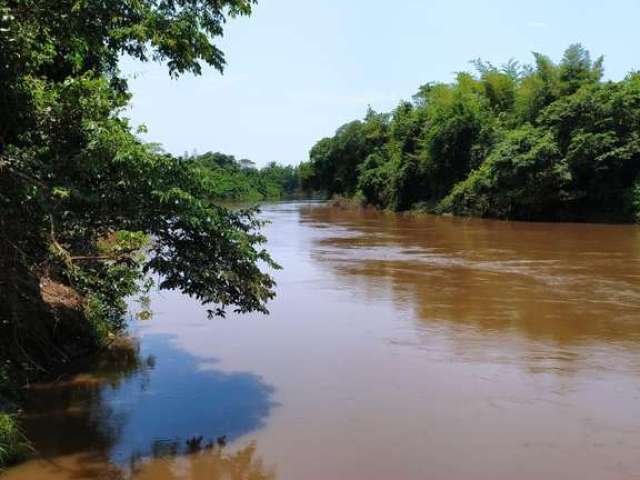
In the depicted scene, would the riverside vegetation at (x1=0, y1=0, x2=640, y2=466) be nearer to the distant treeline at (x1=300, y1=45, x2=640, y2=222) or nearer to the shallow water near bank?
the shallow water near bank

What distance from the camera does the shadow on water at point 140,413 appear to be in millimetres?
5891

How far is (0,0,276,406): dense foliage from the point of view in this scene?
18.0 feet

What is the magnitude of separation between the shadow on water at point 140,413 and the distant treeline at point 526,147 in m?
26.3

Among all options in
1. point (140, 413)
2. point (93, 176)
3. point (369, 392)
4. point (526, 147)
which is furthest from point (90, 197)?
point (526, 147)

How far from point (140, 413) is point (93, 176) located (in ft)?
8.54

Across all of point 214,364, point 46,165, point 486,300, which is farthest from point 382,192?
point 46,165

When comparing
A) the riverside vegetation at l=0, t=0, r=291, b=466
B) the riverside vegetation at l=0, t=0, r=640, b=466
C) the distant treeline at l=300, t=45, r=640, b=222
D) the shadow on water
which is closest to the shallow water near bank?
the shadow on water

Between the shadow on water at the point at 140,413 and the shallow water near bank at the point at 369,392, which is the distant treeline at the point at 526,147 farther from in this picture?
the shadow on water at the point at 140,413

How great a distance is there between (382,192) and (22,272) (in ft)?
146

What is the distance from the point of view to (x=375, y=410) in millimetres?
7023

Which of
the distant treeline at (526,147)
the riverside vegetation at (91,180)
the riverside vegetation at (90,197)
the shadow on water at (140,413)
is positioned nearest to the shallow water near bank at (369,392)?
the shadow on water at (140,413)

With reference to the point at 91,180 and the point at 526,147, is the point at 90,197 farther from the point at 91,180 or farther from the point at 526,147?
the point at 526,147

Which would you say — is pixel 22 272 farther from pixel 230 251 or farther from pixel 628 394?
pixel 628 394

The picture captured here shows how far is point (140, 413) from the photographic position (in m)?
6.89
